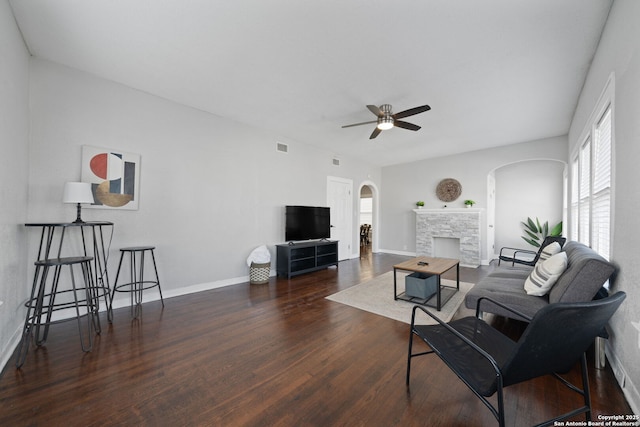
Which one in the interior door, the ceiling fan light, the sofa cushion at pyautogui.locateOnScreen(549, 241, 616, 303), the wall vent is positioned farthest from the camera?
the interior door

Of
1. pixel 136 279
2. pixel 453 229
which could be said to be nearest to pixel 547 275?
pixel 453 229

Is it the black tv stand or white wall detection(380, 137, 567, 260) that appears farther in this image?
white wall detection(380, 137, 567, 260)

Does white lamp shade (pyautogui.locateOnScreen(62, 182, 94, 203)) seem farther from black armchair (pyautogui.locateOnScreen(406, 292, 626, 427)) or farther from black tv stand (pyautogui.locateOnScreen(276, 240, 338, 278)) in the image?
black armchair (pyautogui.locateOnScreen(406, 292, 626, 427))

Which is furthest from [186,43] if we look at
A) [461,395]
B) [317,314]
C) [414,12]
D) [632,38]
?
[461,395]

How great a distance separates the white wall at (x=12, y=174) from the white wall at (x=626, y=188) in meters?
4.37

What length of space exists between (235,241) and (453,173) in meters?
5.69

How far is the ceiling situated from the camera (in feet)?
6.91

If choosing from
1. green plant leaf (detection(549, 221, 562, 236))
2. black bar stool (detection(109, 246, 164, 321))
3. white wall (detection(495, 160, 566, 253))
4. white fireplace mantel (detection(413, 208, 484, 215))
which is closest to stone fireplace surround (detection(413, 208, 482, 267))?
white fireplace mantel (detection(413, 208, 484, 215))

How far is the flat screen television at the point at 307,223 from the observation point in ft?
17.0

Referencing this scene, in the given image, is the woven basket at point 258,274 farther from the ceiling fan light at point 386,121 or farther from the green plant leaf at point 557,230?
the green plant leaf at point 557,230

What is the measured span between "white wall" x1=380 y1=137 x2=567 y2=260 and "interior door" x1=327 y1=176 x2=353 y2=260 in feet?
5.56

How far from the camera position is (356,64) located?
283 cm

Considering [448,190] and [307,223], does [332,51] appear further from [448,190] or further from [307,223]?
[448,190]

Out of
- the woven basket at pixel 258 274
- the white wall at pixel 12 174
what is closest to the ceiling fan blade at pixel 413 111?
the woven basket at pixel 258 274
